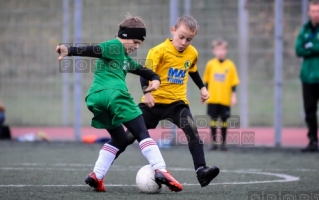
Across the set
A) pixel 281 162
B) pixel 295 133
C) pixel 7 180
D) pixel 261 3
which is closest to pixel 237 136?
pixel 295 133

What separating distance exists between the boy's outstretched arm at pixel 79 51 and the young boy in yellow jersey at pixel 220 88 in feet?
18.1

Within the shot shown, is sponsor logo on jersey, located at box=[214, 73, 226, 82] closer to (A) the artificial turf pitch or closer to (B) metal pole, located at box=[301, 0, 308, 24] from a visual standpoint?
(A) the artificial turf pitch

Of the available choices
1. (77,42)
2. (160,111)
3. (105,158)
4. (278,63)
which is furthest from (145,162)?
(77,42)

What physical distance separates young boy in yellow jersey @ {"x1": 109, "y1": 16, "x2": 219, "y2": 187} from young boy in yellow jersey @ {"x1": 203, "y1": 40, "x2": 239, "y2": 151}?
14.5ft

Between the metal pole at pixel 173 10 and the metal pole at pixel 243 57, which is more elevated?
the metal pole at pixel 173 10

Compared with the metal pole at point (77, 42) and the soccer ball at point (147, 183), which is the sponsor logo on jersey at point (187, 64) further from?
the metal pole at point (77, 42)

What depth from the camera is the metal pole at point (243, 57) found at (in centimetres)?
1395

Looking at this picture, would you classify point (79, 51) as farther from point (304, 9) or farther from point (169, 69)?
point (304, 9)

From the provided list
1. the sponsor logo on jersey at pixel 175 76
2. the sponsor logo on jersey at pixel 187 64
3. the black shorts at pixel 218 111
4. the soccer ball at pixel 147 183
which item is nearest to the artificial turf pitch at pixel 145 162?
the soccer ball at pixel 147 183

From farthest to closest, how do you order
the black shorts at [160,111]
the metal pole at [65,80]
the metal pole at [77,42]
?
the metal pole at [65,80] < the metal pole at [77,42] < the black shorts at [160,111]

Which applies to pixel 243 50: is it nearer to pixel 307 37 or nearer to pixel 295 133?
pixel 295 133

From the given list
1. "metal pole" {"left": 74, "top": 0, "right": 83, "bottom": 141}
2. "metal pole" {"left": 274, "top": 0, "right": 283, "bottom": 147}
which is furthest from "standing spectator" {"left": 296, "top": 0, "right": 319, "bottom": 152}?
"metal pole" {"left": 74, "top": 0, "right": 83, "bottom": 141}

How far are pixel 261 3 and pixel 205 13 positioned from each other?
1163mm

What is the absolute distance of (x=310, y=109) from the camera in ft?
36.3
